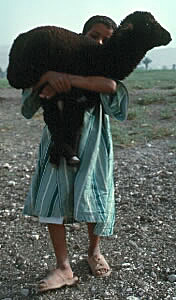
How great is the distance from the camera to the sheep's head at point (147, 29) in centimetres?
226

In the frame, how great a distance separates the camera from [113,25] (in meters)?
2.41

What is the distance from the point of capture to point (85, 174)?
2.47 metres

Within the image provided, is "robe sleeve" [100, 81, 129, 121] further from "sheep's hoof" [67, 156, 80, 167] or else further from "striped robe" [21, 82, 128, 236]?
"sheep's hoof" [67, 156, 80, 167]

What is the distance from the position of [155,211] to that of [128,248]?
2.23 ft

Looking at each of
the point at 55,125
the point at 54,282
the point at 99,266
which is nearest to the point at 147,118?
the point at 99,266

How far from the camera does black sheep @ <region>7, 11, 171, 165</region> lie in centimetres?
227

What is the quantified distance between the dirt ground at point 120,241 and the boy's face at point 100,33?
1212mm

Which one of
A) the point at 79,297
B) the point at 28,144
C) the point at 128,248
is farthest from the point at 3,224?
the point at 28,144

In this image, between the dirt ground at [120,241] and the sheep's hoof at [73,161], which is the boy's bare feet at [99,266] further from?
the sheep's hoof at [73,161]

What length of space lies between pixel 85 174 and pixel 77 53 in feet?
1.80

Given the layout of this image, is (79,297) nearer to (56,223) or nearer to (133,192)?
(56,223)

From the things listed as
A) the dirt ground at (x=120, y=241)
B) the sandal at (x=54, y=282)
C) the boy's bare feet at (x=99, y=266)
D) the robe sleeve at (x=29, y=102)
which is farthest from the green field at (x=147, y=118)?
the sandal at (x=54, y=282)

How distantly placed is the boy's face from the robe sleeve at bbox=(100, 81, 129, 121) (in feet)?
0.72

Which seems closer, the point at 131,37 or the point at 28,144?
the point at 131,37
